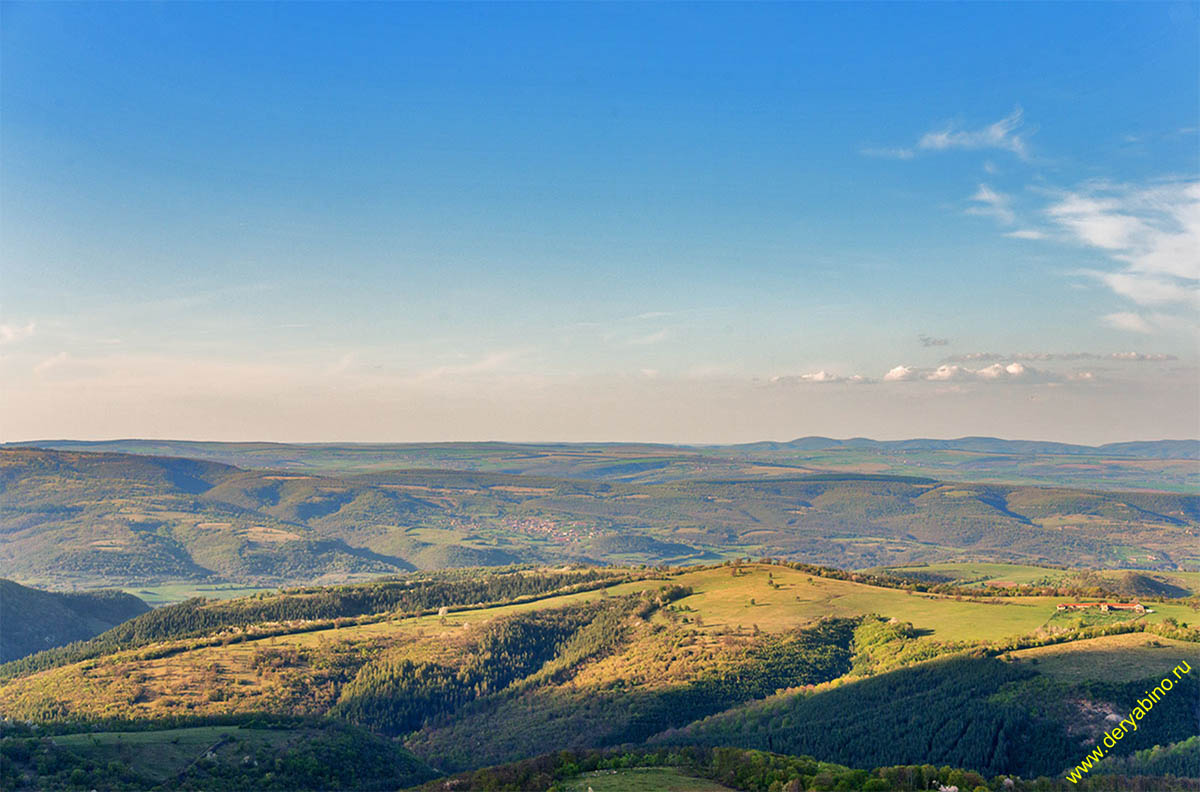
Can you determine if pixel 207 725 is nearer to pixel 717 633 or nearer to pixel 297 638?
pixel 297 638

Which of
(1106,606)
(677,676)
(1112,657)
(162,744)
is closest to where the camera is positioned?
(162,744)

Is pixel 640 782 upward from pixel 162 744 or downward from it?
upward

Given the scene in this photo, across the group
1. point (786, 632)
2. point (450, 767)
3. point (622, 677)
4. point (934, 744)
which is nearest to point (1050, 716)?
point (934, 744)

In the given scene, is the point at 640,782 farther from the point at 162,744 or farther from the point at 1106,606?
the point at 1106,606

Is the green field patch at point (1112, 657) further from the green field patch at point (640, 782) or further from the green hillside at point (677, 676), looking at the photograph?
the green field patch at point (640, 782)

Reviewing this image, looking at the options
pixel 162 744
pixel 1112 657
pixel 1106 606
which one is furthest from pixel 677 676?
pixel 162 744

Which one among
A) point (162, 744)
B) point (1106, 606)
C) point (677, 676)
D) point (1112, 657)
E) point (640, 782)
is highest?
point (1106, 606)

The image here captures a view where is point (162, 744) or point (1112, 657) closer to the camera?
point (162, 744)

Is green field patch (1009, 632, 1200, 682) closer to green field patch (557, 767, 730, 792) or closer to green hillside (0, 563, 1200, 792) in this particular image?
green hillside (0, 563, 1200, 792)

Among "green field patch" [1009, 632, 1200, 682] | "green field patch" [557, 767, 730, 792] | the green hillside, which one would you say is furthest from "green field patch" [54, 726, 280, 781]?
"green field patch" [1009, 632, 1200, 682]

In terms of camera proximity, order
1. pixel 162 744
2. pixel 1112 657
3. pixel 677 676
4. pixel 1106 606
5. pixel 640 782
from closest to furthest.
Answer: pixel 640 782 → pixel 162 744 → pixel 1112 657 → pixel 677 676 → pixel 1106 606

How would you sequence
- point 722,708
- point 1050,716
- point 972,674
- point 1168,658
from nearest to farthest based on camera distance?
point 1050,716 < point 1168,658 < point 972,674 < point 722,708
